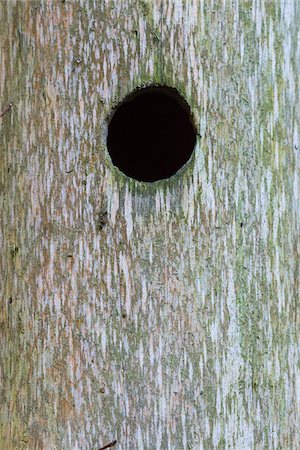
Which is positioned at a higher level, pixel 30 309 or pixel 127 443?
pixel 30 309

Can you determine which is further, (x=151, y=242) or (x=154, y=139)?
(x=154, y=139)

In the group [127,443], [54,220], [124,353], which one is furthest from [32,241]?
[127,443]

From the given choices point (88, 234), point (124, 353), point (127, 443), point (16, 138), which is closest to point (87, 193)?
point (88, 234)

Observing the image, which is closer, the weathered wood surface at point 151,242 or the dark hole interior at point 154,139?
the weathered wood surface at point 151,242

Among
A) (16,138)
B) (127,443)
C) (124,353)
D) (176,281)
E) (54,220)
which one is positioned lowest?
(127,443)

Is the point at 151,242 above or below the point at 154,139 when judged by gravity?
below

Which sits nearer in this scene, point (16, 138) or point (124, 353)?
point (124, 353)

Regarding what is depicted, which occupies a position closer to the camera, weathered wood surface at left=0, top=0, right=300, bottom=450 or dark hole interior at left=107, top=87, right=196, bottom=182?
weathered wood surface at left=0, top=0, right=300, bottom=450

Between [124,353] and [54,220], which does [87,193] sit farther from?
[124,353]
